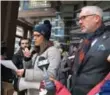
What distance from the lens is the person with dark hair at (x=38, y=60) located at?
11.7ft

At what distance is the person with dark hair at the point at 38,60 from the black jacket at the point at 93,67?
0.46 m

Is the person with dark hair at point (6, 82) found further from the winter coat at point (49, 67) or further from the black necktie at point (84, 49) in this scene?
the black necktie at point (84, 49)

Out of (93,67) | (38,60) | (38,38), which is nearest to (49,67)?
(38,60)

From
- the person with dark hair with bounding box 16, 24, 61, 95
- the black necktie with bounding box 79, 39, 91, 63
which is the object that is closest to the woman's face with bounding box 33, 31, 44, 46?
the person with dark hair with bounding box 16, 24, 61, 95

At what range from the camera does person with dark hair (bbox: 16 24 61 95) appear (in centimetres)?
358

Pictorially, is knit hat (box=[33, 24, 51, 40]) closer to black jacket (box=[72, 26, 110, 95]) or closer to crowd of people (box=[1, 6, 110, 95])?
crowd of people (box=[1, 6, 110, 95])

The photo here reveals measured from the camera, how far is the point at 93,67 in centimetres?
299

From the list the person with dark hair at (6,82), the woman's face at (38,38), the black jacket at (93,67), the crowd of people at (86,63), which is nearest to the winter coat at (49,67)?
the crowd of people at (86,63)

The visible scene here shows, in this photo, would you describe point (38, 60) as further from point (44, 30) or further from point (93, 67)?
point (93, 67)

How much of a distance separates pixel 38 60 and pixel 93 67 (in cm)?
74

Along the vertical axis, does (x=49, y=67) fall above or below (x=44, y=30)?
below

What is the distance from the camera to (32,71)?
11.9 feet

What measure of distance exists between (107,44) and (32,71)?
943 millimetres

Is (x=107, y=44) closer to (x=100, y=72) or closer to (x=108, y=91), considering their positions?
(x=100, y=72)
